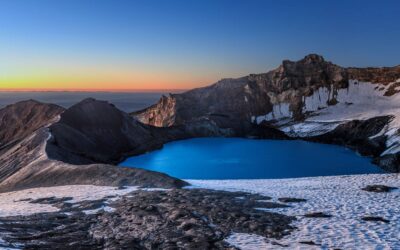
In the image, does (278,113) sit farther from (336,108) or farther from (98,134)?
(98,134)

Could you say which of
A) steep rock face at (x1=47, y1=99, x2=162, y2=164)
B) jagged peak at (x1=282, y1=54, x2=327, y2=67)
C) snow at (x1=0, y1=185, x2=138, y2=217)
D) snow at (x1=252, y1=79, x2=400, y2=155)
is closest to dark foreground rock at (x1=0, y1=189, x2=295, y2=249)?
snow at (x1=0, y1=185, x2=138, y2=217)

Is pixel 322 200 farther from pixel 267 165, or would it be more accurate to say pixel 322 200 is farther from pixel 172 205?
pixel 267 165

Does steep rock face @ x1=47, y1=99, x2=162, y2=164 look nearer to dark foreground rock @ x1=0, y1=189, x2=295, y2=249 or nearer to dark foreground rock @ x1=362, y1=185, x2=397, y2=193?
dark foreground rock @ x1=0, y1=189, x2=295, y2=249

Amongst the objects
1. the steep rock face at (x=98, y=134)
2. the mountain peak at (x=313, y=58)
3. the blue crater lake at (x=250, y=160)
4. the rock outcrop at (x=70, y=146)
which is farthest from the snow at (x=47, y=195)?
the mountain peak at (x=313, y=58)

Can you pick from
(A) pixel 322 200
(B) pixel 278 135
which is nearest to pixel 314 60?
(B) pixel 278 135

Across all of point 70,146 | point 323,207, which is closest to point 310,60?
point 70,146

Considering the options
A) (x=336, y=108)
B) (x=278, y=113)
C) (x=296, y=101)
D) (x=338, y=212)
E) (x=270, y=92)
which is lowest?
(x=338, y=212)

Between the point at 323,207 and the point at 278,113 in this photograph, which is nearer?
the point at 323,207
